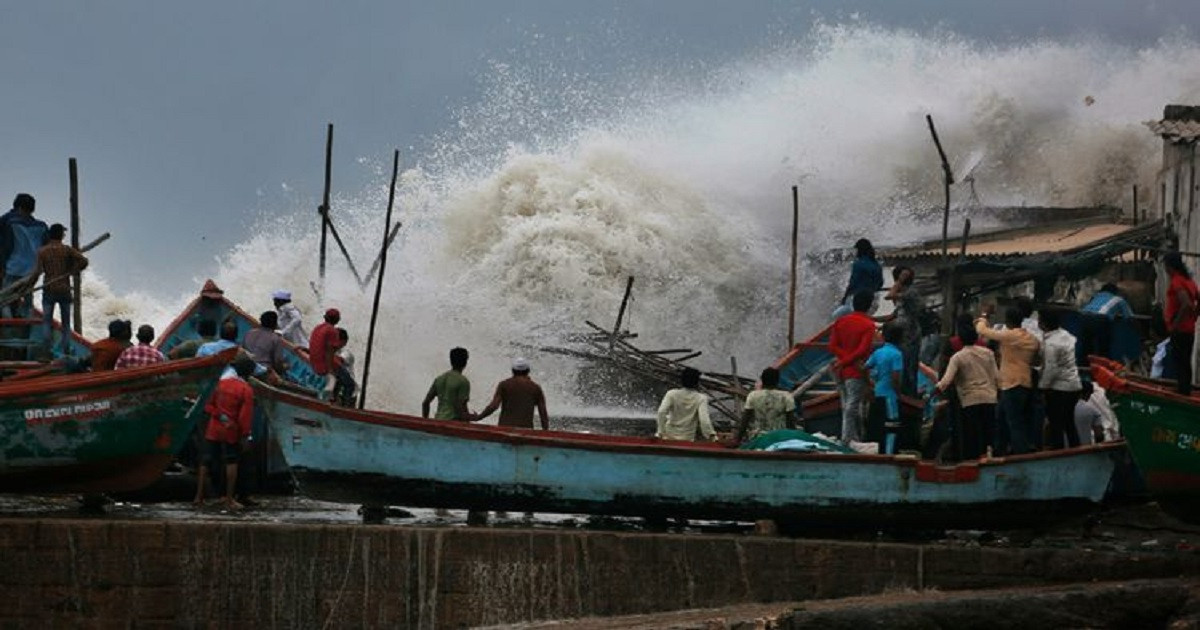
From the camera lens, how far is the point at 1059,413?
1557cm

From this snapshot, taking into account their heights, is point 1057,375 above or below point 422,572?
above

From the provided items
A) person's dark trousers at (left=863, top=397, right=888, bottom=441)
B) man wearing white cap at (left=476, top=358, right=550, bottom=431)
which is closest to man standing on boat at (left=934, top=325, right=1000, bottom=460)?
person's dark trousers at (left=863, top=397, right=888, bottom=441)

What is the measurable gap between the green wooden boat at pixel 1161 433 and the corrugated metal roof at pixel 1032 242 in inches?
463

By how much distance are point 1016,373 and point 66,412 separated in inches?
259

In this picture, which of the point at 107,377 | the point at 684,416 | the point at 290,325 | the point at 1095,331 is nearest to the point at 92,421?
the point at 107,377

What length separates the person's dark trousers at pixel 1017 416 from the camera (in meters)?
15.4

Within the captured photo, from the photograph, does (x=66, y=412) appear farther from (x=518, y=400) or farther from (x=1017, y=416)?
(x=1017, y=416)

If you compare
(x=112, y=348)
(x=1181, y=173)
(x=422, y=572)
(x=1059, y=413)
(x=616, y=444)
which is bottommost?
(x=422, y=572)

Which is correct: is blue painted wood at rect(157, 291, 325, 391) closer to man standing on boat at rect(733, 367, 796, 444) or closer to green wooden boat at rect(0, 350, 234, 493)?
green wooden boat at rect(0, 350, 234, 493)

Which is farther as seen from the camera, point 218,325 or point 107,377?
point 218,325

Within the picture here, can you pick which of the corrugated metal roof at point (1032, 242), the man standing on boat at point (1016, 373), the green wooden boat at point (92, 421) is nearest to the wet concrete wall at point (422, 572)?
the green wooden boat at point (92, 421)

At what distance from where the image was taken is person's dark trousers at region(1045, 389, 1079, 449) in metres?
15.5

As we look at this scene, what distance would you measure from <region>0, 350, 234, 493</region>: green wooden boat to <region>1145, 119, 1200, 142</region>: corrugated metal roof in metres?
12.7

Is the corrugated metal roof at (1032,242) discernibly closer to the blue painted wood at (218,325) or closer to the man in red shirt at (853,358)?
the blue painted wood at (218,325)
